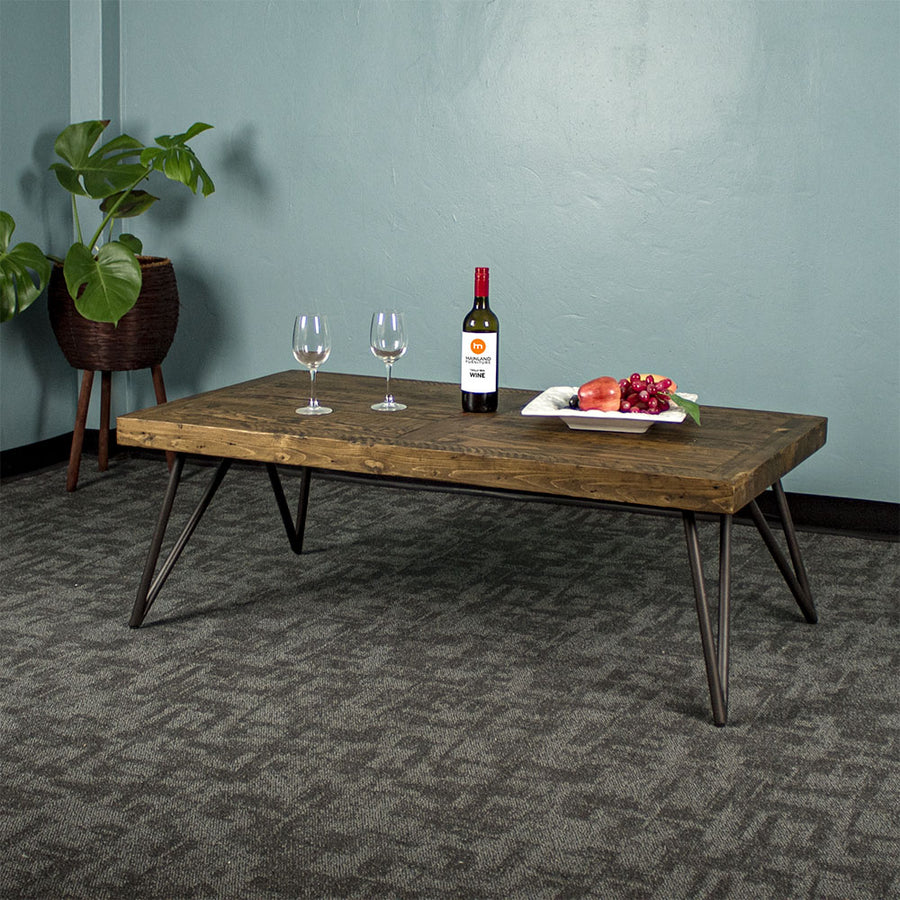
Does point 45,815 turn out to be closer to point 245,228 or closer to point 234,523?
point 234,523

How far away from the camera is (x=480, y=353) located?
8.50ft

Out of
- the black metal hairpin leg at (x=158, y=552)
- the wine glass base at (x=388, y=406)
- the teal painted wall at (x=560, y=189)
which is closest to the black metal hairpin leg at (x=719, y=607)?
the wine glass base at (x=388, y=406)

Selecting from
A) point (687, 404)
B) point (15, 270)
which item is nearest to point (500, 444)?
point (687, 404)

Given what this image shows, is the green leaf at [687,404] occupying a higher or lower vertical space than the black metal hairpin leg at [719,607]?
higher

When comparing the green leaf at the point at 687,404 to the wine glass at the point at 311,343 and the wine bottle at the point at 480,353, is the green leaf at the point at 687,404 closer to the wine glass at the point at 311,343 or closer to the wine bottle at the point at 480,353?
the wine bottle at the point at 480,353

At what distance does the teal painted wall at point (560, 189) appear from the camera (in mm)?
3512

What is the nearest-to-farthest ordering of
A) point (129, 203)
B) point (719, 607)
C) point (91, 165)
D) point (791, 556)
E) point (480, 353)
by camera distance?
point (719, 607), point (480, 353), point (791, 556), point (91, 165), point (129, 203)

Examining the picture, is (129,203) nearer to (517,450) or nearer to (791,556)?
(517,450)

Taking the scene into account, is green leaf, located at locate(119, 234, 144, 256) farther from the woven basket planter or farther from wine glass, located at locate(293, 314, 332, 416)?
wine glass, located at locate(293, 314, 332, 416)

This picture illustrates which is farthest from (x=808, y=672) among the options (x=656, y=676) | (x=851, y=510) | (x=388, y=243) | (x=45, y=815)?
(x=388, y=243)

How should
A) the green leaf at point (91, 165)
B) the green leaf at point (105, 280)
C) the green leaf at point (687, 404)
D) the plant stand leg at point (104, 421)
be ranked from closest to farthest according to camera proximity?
the green leaf at point (687, 404)
the green leaf at point (105, 280)
the green leaf at point (91, 165)
the plant stand leg at point (104, 421)

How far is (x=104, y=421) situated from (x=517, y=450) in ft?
8.16

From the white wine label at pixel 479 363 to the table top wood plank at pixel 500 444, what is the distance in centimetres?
7

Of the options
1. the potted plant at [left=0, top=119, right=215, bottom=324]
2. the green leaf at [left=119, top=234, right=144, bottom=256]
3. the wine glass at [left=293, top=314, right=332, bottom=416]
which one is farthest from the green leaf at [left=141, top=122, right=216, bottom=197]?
the wine glass at [left=293, top=314, right=332, bottom=416]
